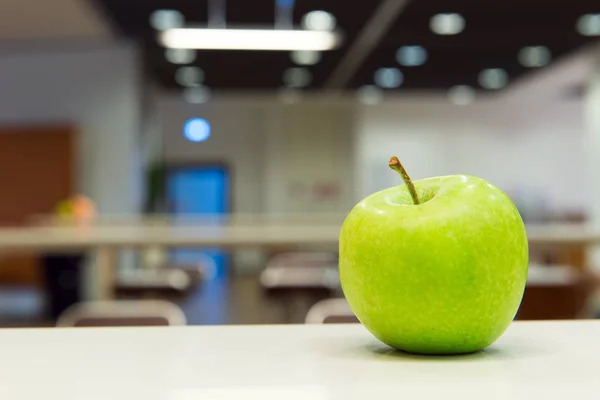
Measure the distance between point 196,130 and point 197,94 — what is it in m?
0.65

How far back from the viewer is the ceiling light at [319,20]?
26.2 ft

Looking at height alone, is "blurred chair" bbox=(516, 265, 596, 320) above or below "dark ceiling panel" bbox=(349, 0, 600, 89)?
below

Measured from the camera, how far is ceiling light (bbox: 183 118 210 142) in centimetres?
1365

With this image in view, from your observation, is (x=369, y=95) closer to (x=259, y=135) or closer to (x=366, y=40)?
(x=259, y=135)

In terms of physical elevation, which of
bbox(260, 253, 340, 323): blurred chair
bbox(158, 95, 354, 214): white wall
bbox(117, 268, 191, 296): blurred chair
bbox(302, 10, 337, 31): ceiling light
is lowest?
bbox(260, 253, 340, 323): blurred chair

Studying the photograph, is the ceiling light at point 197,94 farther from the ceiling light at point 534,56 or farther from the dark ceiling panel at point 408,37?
the ceiling light at point 534,56

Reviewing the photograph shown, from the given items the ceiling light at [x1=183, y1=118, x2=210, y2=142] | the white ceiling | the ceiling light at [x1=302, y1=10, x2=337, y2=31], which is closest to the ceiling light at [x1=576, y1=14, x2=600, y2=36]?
the ceiling light at [x1=302, y1=10, x2=337, y2=31]

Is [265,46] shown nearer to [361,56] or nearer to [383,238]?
[361,56]

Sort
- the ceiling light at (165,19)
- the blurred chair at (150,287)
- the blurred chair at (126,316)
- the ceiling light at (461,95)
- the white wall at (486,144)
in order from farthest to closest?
the white wall at (486,144), the ceiling light at (461,95), the ceiling light at (165,19), the blurred chair at (150,287), the blurred chair at (126,316)

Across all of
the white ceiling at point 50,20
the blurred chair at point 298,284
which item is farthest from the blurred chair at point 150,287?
the white ceiling at point 50,20

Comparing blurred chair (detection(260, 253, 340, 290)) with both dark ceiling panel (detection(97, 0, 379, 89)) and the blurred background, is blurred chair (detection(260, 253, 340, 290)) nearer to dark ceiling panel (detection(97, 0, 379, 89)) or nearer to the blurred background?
the blurred background

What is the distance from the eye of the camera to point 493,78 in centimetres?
1180

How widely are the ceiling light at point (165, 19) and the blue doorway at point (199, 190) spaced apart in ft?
16.9

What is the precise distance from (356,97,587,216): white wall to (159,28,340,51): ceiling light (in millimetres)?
7267
